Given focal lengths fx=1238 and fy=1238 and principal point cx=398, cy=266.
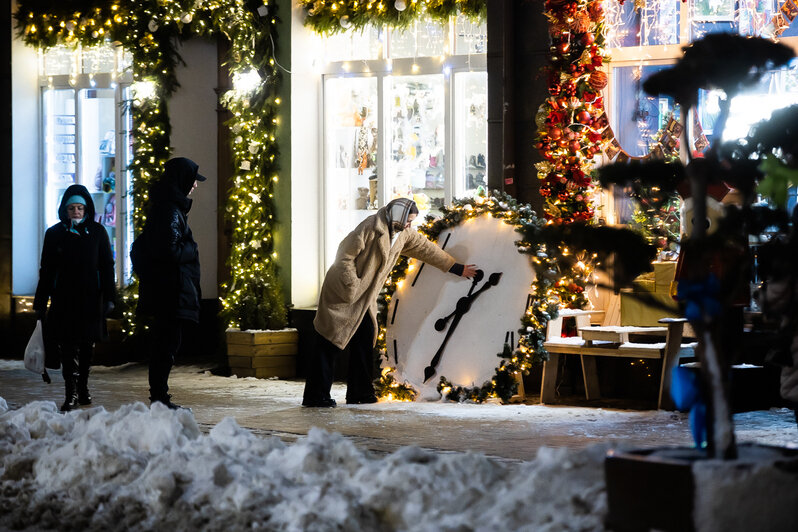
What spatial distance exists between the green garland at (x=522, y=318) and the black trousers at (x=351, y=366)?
11.4 inches

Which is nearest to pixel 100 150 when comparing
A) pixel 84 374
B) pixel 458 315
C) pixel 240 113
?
pixel 240 113

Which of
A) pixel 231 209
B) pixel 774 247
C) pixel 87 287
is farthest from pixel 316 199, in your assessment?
pixel 774 247

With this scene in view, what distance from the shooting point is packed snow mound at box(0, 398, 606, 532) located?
5.34 metres

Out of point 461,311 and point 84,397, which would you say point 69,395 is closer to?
point 84,397

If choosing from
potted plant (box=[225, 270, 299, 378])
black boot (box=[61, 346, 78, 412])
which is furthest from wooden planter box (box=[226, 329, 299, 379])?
black boot (box=[61, 346, 78, 412])

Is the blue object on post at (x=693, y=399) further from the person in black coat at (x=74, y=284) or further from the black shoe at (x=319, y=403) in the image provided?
the person in black coat at (x=74, y=284)

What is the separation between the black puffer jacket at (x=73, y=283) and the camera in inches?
411

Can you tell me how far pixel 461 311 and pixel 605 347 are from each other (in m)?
1.36

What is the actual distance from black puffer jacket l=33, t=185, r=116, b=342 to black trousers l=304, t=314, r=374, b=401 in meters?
Result: 1.86

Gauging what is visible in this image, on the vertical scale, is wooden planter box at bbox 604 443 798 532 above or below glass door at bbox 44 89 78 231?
below

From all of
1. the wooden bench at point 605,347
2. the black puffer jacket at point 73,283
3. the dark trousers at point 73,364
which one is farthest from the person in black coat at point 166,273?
the wooden bench at point 605,347

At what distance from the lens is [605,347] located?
10242mm

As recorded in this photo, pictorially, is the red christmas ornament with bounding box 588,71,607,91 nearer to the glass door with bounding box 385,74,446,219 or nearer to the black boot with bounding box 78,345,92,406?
the glass door with bounding box 385,74,446,219

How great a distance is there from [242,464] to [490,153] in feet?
20.4
